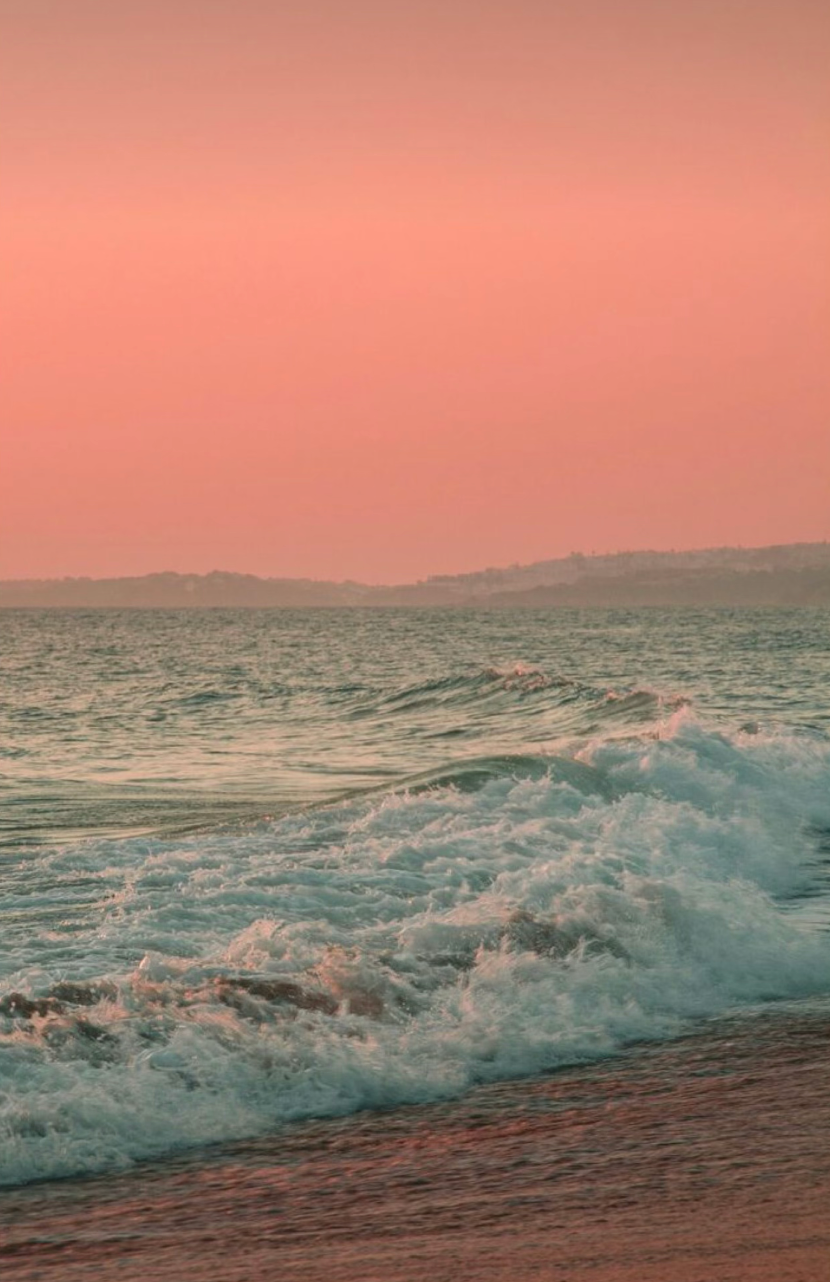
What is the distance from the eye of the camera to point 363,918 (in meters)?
11.2

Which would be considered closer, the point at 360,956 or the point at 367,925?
the point at 360,956

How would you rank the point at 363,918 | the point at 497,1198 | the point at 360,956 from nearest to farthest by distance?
the point at 497,1198 < the point at 360,956 < the point at 363,918

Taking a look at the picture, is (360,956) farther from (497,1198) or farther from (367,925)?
(497,1198)

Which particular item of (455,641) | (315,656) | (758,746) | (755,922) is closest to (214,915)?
(755,922)

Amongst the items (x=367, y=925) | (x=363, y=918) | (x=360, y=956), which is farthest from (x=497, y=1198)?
(x=363, y=918)

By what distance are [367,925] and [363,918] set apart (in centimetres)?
22

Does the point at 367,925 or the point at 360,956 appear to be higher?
the point at 360,956

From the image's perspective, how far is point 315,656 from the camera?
230 ft

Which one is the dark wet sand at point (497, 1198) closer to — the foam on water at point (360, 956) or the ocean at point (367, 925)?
the ocean at point (367, 925)

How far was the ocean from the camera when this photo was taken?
747 cm

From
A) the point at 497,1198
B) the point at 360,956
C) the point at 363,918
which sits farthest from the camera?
the point at 363,918

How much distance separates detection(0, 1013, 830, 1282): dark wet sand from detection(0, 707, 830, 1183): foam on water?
45 centimetres

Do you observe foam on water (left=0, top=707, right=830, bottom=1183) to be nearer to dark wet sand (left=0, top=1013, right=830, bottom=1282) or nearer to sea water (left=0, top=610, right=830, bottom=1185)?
sea water (left=0, top=610, right=830, bottom=1185)

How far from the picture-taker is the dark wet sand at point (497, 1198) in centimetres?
535
